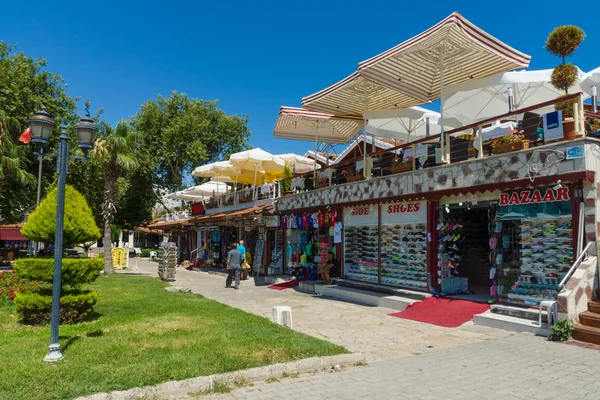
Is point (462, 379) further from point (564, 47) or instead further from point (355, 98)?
point (355, 98)

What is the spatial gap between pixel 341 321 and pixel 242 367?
443cm

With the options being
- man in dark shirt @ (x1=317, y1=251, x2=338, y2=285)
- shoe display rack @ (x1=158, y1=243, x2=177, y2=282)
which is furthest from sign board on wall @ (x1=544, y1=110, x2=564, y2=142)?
shoe display rack @ (x1=158, y1=243, x2=177, y2=282)

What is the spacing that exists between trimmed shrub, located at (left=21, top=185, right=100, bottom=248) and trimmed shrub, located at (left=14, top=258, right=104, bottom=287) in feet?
1.38

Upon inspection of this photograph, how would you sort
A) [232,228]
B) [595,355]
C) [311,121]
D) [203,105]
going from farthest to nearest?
[203,105], [232,228], [311,121], [595,355]

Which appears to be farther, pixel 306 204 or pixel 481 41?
pixel 306 204

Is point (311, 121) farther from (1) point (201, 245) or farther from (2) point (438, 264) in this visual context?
(1) point (201, 245)

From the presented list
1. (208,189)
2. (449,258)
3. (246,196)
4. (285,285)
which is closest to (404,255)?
(449,258)

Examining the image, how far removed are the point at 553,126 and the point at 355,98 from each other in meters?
7.16

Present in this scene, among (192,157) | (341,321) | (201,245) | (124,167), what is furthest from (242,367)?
(192,157)

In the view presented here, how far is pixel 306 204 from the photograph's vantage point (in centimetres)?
1672

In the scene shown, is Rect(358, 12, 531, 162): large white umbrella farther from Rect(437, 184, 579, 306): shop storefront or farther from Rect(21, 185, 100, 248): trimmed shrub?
Rect(21, 185, 100, 248): trimmed shrub

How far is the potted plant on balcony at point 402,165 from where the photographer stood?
11.9 metres

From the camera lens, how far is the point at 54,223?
814cm

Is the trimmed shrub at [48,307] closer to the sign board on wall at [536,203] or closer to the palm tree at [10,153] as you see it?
the sign board on wall at [536,203]
